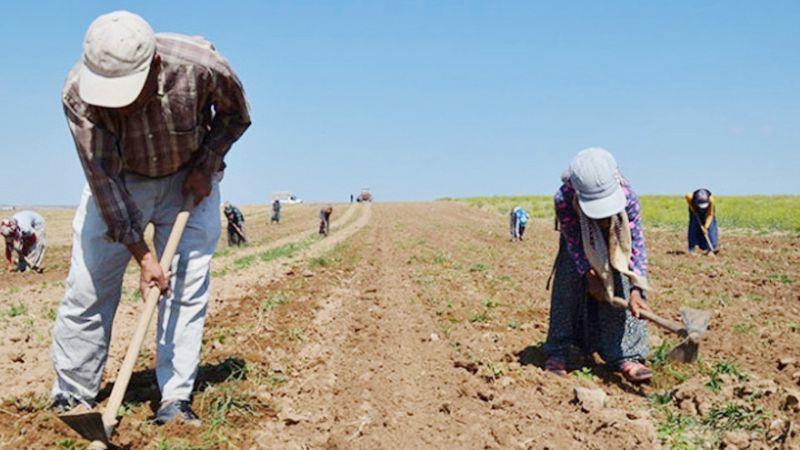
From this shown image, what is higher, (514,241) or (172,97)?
(172,97)

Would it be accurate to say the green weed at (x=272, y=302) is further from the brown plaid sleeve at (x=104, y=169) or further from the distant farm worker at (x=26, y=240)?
the distant farm worker at (x=26, y=240)

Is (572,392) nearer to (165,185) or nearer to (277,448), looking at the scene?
(277,448)

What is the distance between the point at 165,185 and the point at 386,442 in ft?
5.85

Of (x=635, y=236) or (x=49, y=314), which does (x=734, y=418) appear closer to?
(x=635, y=236)

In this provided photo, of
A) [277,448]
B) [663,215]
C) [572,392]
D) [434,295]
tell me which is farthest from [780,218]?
[277,448]

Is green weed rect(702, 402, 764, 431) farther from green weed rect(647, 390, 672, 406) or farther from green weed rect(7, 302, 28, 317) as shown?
green weed rect(7, 302, 28, 317)

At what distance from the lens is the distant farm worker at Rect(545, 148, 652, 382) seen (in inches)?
161

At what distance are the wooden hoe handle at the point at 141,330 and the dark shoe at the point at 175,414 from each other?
0.74 ft

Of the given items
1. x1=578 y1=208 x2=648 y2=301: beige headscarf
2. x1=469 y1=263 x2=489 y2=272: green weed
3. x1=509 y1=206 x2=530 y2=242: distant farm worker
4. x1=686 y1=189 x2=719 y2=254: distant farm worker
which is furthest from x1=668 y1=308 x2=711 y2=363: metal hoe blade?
x1=509 y1=206 x2=530 y2=242: distant farm worker

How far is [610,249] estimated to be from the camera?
4.34 m

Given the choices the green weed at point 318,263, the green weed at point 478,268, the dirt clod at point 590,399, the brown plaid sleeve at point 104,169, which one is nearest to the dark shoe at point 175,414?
the brown plaid sleeve at point 104,169

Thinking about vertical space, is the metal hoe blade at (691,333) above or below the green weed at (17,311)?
above

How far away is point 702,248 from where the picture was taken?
1441 cm

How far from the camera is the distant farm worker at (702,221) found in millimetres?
13547
